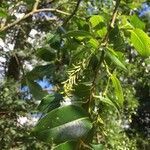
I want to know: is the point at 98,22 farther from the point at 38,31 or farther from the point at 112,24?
the point at 38,31

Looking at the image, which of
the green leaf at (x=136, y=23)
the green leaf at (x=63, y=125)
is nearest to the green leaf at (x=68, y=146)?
the green leaf at (x=63, y=125)

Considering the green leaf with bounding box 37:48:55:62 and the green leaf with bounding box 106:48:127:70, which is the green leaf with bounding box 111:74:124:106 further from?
the green leaf with bounding box 37:48:55:62

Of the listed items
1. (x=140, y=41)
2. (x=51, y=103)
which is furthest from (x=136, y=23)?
(x=51, y=103)

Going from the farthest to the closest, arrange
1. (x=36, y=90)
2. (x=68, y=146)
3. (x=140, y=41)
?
(x=36, y=90)
(x=140, y=41)
(x=68, y=146)

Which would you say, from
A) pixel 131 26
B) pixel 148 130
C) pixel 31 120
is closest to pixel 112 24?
pixel 131 26

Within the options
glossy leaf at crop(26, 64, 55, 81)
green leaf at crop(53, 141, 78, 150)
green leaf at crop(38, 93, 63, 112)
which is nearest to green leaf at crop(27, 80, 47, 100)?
glossy leaf at crop(26, 64, 55, 81)

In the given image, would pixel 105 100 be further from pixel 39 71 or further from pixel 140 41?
pixel 39 71

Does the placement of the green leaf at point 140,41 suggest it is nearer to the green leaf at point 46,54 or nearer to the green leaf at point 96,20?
the green leaf at point 96,20
